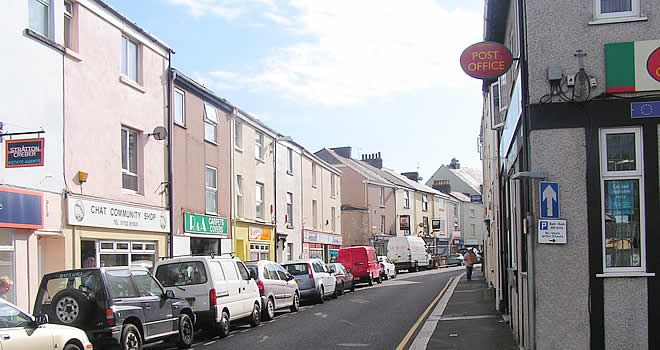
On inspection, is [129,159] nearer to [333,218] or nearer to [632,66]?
[632,66]

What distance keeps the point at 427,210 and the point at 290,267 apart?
48823mm

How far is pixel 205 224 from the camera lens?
23875 mm

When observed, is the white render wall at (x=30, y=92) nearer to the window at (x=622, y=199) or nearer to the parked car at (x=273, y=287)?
the parked car at (x=273, y=287)

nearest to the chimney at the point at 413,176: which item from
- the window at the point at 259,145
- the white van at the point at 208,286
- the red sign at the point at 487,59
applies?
the window at the point at 259,145

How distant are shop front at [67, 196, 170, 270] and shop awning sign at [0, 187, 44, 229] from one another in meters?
1.20

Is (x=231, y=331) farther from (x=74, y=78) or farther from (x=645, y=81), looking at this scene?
(x=645, y=81)

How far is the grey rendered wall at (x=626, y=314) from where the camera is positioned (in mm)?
8672

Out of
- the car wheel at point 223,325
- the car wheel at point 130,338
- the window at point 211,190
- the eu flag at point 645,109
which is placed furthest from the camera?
Answer: the window at point 211,190

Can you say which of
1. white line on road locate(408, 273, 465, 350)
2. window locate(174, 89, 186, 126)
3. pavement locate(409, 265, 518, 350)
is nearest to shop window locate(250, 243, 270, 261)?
window locate(174, 89, 186, 126)

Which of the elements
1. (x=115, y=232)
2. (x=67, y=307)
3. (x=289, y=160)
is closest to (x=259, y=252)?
(x=289, y=160)

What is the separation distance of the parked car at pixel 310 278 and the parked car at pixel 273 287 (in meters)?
2.14

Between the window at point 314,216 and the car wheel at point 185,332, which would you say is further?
the window at point 314,216

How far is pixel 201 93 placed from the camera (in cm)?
2419

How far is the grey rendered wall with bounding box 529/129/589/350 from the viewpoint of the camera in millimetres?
8859
